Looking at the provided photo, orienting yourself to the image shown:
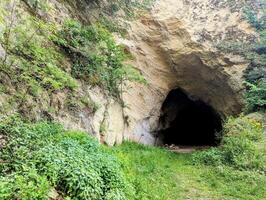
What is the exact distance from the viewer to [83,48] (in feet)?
32.6

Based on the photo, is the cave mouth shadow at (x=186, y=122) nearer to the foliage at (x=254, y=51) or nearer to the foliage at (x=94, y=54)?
the foliage at (x=254, y=51)

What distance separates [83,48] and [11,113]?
402 cm

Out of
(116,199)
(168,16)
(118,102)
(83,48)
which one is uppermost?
(168,16)

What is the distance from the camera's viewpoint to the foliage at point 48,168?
4359mm

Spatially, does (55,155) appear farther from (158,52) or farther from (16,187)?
(158,52)

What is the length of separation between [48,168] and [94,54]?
563 centimetres

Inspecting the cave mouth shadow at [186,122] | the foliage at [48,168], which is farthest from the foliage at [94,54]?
the cave mouth shadow at [186,122]

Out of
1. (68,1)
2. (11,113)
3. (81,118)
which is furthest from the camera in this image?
(68,1)

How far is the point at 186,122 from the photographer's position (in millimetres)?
22609

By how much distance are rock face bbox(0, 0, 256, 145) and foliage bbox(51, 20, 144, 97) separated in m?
2.57

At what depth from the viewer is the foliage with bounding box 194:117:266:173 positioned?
9648 mm

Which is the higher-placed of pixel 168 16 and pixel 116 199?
pixel 168 16

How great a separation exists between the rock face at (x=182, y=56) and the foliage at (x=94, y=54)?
2.57 meters

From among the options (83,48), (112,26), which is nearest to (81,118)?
(83,48)
